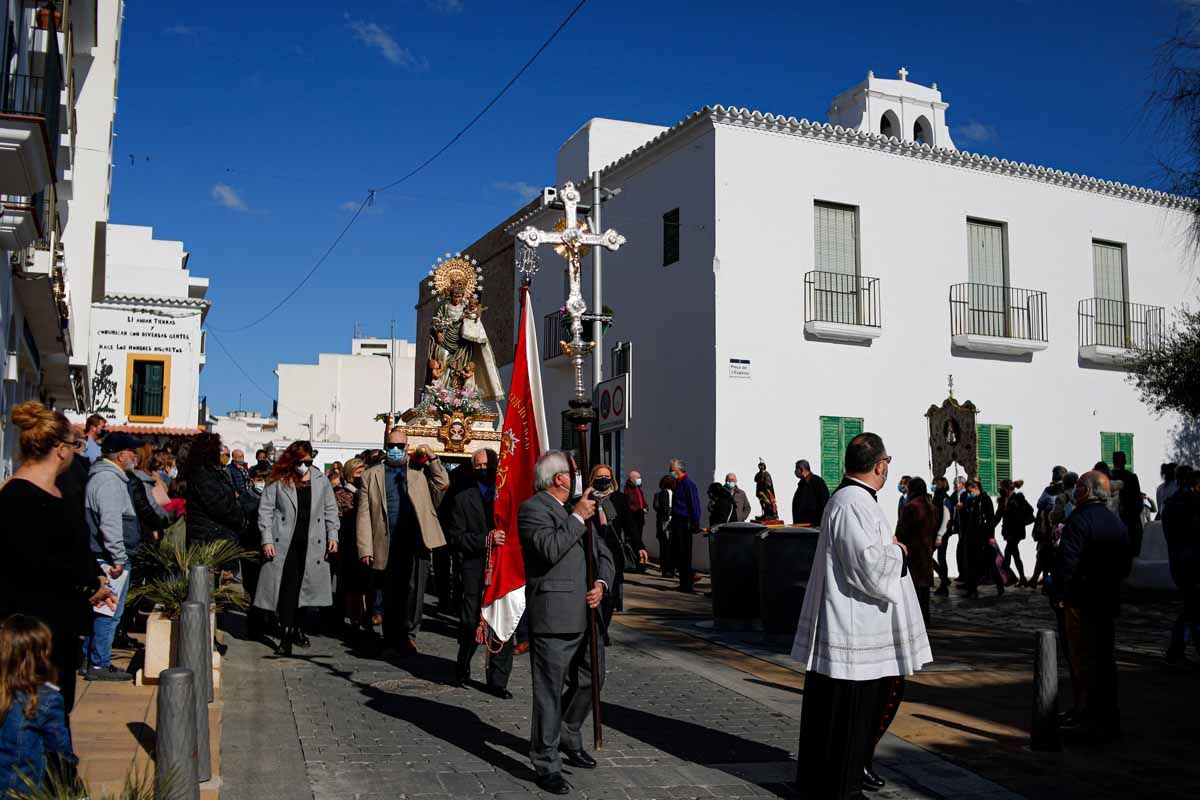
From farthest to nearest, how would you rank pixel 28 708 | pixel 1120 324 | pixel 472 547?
pixel 1120 324 → pixel 472 547 → pixel 28 708

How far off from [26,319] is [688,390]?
37.6ft

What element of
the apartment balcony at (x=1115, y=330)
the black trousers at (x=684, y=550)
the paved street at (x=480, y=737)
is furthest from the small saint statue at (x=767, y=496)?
the apartment balcony at (x=1115, y=330)

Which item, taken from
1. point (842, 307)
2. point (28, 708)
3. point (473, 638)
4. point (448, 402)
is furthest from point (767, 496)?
point (28, 708)

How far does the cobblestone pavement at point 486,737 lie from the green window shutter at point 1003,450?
47.9 ft

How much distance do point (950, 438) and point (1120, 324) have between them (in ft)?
→ 18.6

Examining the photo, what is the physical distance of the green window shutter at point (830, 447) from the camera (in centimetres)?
2119

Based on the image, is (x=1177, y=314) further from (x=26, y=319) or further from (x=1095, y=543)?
(x=26, y=319)

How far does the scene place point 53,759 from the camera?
174 inches

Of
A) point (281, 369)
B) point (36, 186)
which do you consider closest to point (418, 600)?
point (36, 186)

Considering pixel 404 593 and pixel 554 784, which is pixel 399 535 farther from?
pixel 554 784

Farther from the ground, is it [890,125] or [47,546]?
[890,125]

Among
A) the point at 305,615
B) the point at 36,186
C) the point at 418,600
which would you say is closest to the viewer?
the point at 36,186

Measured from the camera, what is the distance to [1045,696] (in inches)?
285

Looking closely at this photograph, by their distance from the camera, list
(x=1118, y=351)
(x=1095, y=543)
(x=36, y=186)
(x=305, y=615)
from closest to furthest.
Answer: (x=1095, y=543), (x=36, y=186), (x=305, y=615), (x=1118, y=351)
